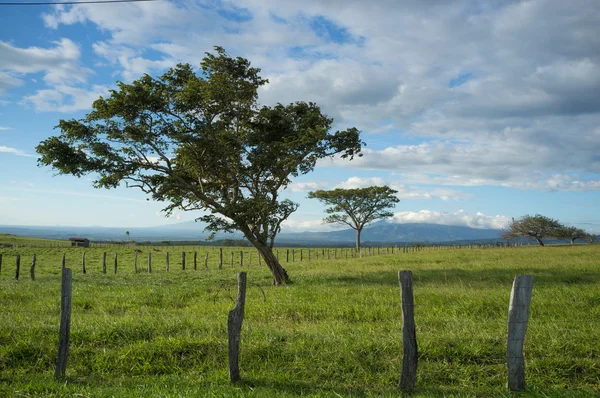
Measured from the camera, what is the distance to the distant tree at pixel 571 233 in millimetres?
96250

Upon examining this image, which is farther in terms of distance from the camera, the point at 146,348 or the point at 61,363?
the point at 146,348

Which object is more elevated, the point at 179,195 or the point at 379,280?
the point at 179,195

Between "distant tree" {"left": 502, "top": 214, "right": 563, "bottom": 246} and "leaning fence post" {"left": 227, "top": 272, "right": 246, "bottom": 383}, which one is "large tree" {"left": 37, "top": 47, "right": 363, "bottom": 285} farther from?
"distant tree" {"left": 502, "top": 214, "right": 563, "bottom": 246}

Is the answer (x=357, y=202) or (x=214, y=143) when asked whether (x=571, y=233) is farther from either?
(x=214, y=143)

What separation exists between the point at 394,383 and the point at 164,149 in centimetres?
2009

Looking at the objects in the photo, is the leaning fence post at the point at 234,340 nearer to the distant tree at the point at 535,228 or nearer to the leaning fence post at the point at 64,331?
the leaning fence post at the point at 64,331

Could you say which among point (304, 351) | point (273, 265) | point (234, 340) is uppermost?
point (273, 265)

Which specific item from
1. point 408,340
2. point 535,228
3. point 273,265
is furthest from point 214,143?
point 535,228

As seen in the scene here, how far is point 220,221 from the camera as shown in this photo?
Result: 24.9m

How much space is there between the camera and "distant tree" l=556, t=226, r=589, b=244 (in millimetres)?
96250

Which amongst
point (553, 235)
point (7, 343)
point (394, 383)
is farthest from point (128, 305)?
point (553, 235)

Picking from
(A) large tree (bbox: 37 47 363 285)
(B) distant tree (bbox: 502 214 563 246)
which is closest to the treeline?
(B) distant tree (bbox: 502 214 563 246)

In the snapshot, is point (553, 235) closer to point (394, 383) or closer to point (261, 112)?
point (261, 112)

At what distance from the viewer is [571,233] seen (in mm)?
98125
